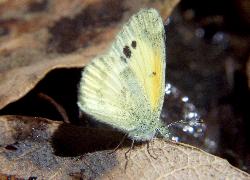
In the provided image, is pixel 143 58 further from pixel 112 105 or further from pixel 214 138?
pixel 214 138

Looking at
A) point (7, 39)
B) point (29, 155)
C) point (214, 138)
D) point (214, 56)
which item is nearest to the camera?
point (29, 155)

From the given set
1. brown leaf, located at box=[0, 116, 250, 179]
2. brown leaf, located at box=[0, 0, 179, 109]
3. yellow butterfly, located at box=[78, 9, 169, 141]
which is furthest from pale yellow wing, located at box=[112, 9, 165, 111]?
brown leaf, located at box=[0, 116, 250, 179]

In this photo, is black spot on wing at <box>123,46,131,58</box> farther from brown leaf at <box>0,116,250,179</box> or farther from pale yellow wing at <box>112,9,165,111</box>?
brown leaf at <box>0,116,250,179</box>

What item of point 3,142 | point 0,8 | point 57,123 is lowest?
point 3,142

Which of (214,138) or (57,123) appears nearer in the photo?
(57,123)

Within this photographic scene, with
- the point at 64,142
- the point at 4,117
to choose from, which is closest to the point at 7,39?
the point at 4,117
